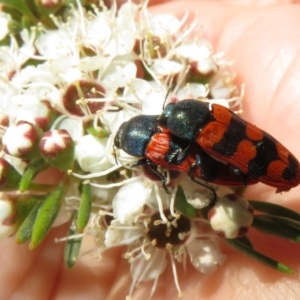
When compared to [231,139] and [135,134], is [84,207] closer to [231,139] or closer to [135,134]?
[135,134]

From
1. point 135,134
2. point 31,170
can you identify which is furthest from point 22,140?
point 135,134

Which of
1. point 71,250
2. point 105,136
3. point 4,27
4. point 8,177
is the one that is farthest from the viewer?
point 4,27

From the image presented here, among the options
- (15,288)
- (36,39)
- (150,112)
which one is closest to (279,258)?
(150,112)

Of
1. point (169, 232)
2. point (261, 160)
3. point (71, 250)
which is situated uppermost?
point (261, 160)

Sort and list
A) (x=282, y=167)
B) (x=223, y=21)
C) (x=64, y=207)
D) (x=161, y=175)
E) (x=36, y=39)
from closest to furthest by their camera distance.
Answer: (x=282, y=167), (x=161, y=175), (x=64, y=207), (x=36, y=39), (x=223, y=21)

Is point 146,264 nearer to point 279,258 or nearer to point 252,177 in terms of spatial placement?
point 279,258

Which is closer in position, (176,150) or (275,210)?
(176,150)

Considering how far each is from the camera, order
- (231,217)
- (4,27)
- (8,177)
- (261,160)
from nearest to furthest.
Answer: (261,160), (231,217), (8,177), (4,27)

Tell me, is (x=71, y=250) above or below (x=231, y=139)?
below
